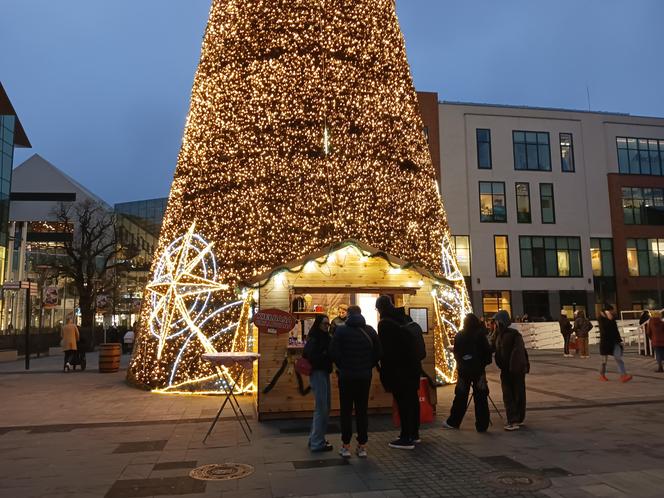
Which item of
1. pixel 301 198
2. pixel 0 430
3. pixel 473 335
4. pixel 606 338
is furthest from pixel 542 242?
pixel 0 430

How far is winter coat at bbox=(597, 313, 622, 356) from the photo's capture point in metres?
13.2

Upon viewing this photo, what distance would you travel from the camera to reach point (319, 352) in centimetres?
690

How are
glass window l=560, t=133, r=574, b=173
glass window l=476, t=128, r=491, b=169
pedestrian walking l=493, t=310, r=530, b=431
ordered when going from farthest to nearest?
glass window l=560, t=133, r=574, b=173 < glass window l=476, t=128, r=491, b=169 < pedestrian walking l=493, t=310, r=530, b=431

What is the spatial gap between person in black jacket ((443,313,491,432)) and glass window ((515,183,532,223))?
115ft

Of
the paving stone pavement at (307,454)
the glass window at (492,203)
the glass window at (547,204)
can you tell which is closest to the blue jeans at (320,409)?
the paving stone pavement at (307,454)

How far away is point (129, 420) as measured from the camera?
29.6 ft

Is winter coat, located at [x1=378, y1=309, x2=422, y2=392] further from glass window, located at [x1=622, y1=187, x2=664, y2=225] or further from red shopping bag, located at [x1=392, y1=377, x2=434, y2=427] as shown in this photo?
glass window, located at [x1=622, y1=187, x2=664, y2=225]

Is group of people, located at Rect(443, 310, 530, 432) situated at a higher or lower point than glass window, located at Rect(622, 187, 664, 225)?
lower

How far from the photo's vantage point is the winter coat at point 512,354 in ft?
26.7

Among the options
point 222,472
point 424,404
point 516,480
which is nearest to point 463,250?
point 424,404

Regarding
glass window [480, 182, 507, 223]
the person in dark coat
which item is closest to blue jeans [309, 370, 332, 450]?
the person in dark coat

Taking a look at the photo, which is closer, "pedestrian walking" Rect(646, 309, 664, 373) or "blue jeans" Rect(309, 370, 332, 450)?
"blue jeans" Rect(309, 370, 332, 450)

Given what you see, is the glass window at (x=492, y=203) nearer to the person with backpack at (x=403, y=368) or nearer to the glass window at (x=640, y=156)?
the glass window at (x=640, y=156)

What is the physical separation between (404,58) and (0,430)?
1132 cm
